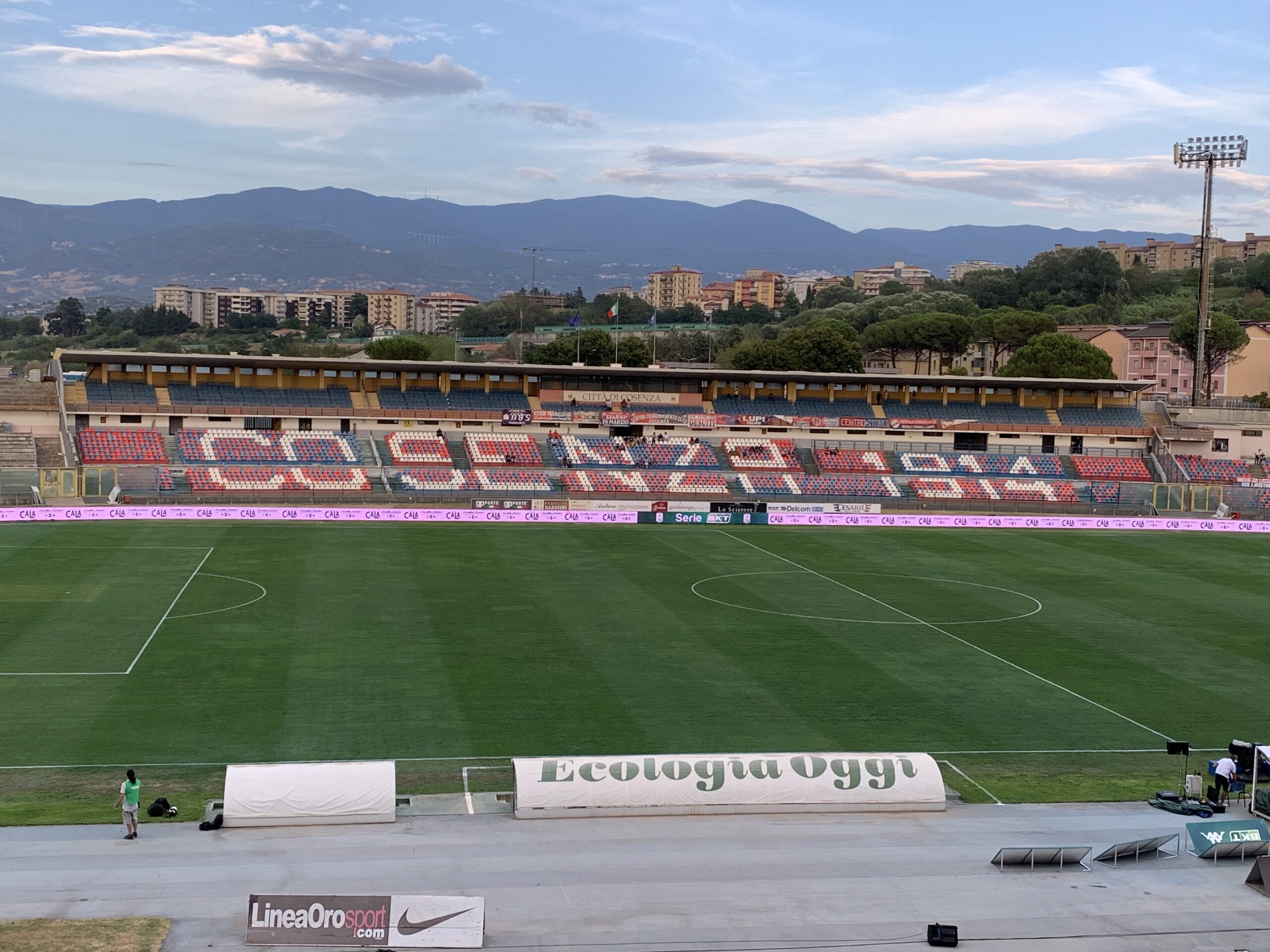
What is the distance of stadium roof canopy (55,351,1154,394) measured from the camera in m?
76.1

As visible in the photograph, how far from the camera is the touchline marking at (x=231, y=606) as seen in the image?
126 ft

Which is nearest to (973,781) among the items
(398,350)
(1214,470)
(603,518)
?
(603,518)

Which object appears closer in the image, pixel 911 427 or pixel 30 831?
pixel 30 831

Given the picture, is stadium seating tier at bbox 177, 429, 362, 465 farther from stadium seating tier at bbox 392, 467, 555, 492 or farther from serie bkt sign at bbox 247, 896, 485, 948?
serie bkt sign at bbox 247, 896, 485, 948

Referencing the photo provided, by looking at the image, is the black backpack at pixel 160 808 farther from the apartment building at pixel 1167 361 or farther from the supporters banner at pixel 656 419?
the apartment building at pixel 1167 361

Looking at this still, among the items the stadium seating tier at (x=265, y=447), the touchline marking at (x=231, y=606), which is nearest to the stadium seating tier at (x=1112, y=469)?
the stadium seating tier at (x=265, y=447)

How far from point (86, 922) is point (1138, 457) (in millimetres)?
81703

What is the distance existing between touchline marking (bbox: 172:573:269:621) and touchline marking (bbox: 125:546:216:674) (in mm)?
373

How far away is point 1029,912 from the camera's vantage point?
61.8ft

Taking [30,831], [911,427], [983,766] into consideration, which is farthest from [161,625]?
[911,427]

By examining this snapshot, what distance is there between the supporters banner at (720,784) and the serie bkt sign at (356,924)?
5.27m

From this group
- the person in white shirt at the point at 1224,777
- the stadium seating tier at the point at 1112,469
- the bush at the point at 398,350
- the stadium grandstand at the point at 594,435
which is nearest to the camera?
the person in white shirt at the point at 1224,777

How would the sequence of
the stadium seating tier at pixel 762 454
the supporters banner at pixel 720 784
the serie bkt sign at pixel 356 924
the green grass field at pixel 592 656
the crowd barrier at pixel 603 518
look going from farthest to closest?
the stadium seating tier at pixel 762 454
the crowd barrier at pixel 603 518
the green grass field at pixel 592 656
the supporters banner at pixel 720 784
the serie bkt sign at pixel 356 924

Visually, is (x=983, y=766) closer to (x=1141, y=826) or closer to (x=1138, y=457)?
(x=1141, y=826)
